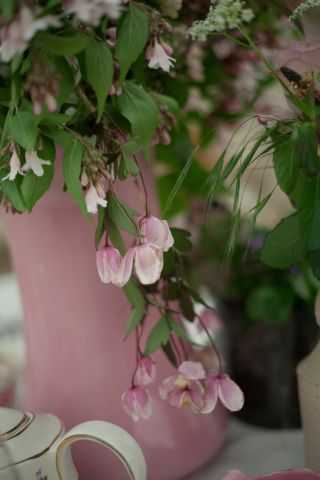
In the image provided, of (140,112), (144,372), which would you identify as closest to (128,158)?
(140,112)

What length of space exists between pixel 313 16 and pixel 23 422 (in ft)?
0.91

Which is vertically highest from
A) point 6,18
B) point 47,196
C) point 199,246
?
point 6,18

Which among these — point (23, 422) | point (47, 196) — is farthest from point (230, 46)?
point (23, 422)

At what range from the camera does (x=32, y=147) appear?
312 millimetres

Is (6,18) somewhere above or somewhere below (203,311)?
above

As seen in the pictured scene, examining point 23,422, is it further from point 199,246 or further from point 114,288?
point 199,246

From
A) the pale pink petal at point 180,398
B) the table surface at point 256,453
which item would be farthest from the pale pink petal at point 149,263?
the table surface at point 256,453

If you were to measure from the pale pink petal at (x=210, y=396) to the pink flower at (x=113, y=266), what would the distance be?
0.09 m

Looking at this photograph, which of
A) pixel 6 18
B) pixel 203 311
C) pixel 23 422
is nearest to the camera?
pixel 6 18

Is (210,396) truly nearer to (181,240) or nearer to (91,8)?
(181,240)

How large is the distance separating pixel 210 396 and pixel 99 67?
7.6 inches

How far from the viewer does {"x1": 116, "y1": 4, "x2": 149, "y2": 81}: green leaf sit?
12.7 inches

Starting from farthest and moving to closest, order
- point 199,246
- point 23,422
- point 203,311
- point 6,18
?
point 199,246
point 203,311
point 23,422
point 6,18

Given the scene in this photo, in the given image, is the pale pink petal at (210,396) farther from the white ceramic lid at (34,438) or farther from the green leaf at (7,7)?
the green leaf at (7,7)
